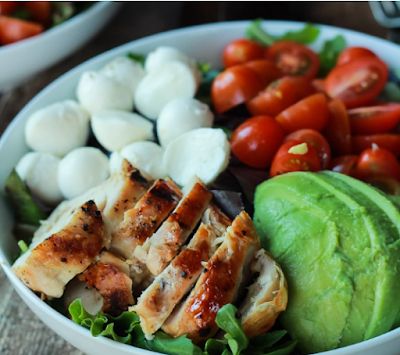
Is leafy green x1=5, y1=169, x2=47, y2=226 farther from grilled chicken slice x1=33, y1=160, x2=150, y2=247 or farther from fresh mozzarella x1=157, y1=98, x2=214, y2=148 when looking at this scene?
fresh mozzarella x1=157, y1=98, x2=214, y2=148

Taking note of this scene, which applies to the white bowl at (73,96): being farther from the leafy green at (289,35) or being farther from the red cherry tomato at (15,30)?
the red cherry tomato at (15,30)

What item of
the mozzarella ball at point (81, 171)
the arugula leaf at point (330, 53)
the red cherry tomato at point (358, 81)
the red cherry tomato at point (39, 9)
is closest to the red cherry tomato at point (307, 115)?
the red cherry tomato at point (358, 81)

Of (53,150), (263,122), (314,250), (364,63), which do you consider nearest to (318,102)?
(263,122)

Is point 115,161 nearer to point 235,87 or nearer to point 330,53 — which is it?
point 235,87

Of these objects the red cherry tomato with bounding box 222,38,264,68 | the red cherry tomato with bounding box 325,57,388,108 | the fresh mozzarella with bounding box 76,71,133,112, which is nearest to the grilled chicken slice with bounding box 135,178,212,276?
the fresh mozzarella with bounding box 76,71,133,112

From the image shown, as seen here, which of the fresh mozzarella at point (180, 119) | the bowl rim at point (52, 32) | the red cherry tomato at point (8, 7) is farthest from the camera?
the red cherry tomato at point (8, 7)

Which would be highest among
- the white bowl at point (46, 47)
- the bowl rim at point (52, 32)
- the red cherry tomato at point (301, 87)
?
the bowl rim at point (52, 32)

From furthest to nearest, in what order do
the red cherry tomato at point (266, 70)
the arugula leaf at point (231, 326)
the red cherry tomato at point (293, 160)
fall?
the red cherry tomato at point (266, 70) < the red cherry tomato at point (293, 160) < the arugula leaf at point (231, 326)
